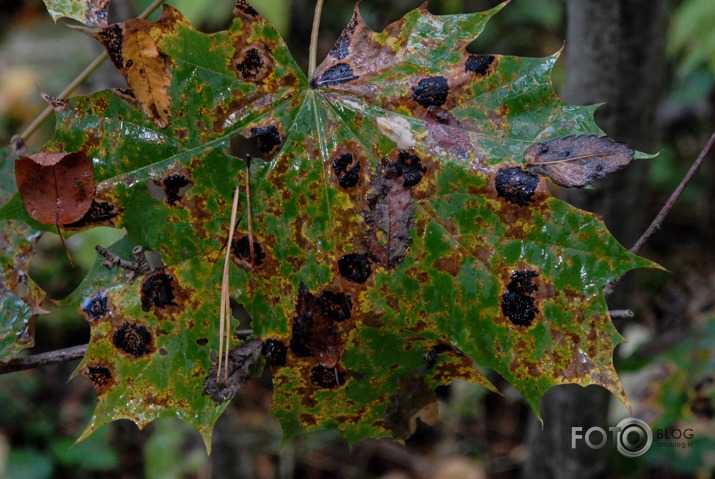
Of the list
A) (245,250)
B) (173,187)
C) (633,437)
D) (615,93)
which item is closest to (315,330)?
(245,250)

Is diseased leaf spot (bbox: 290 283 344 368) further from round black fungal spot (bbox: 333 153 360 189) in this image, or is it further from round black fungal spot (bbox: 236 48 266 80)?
round black fungal spot (bbox: 236 48 266 80)

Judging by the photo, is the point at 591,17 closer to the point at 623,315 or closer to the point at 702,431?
the point at 623,315

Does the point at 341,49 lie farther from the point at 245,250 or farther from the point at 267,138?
the point at 245,250

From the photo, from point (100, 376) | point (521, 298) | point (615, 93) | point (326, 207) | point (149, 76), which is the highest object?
point (615, 93)

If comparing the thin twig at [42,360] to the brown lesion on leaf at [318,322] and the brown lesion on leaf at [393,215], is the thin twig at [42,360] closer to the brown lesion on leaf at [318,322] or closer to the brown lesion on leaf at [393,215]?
the brown lesion on leaf at [318,322]

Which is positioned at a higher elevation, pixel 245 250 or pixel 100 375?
pixel 245 250

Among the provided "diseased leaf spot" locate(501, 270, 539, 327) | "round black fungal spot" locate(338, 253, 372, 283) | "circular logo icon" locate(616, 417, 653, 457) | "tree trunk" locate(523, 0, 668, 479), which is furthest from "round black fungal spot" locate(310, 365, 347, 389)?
"circular logo icon" locate(616, 417, 653, 457)
